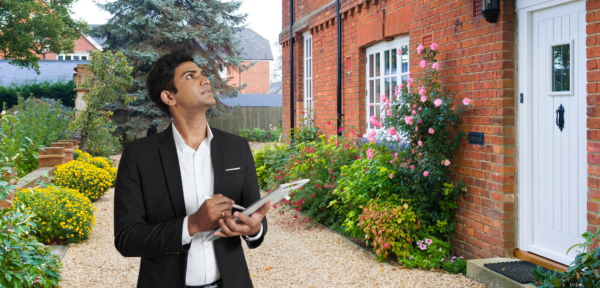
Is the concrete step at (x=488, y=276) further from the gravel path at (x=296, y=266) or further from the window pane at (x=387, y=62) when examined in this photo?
the window pane at (x=387, y=62)

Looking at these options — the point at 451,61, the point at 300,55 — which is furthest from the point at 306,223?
the point at 300,55

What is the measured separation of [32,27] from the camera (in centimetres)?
2103

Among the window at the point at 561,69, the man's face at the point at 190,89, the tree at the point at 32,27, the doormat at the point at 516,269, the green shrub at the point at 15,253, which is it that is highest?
the tree at the point at 32,27

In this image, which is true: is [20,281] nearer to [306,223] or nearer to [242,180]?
[242,180]

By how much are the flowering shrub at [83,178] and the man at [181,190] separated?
7.98 meters

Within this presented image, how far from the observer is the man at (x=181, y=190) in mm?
1863

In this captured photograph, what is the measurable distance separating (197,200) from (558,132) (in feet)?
12.3

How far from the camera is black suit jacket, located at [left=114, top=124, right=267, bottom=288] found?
1.86 meters

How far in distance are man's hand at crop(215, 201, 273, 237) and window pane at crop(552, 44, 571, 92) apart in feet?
12.1

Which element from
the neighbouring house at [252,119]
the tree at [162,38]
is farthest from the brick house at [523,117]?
the neighbouring house at [252,119]

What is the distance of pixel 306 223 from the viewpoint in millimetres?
7902

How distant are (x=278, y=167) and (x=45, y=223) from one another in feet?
13.8

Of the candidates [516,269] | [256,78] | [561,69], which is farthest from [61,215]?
[256,78]

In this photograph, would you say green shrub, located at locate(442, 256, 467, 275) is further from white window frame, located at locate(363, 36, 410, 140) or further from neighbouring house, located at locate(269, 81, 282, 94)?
neighbouring house, located at locate(269, 81, 282, 94)
